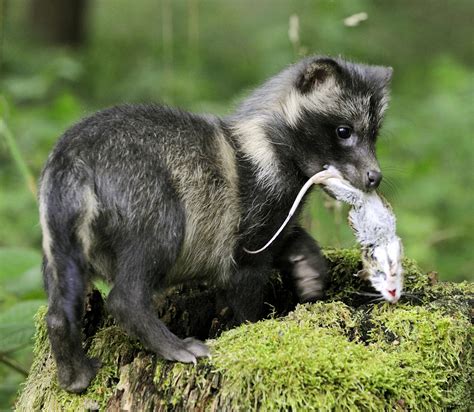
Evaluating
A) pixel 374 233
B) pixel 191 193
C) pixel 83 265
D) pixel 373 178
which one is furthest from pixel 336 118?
pixel 83 265

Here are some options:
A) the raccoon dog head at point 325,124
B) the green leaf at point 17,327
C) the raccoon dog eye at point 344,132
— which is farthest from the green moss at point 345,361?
the green leaf at point 17,327

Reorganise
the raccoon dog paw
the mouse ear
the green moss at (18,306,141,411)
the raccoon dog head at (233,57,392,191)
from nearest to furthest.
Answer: the green moss at (18,306,141,411) → the mouse ear → the raccoon dog head at (233,57,392,191) → the raccoon dog paw

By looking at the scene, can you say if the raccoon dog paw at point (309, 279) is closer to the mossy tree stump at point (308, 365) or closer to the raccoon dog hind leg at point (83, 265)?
the mossy tree stump at point (308, 365)

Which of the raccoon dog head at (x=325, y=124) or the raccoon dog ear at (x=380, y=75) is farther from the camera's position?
the raccoon dog ear at (x=380, y=75)

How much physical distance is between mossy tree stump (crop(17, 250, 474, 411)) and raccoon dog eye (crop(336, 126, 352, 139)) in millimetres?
946

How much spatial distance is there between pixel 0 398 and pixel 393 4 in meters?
12.0

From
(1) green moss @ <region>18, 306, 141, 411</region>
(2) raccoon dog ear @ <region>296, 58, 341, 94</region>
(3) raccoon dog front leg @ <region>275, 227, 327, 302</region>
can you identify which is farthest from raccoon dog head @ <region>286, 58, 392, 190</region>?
(1) green moss @ <region>18, 306, 141, 411</region>

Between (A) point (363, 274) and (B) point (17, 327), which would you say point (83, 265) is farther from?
(A) point (363, 274)

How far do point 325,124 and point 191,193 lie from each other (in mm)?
952

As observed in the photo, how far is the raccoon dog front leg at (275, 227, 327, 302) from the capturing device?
473 cm

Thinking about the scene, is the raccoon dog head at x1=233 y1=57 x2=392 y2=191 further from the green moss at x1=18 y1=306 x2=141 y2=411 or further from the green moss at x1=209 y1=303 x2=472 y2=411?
the green moss at x1=18 y1=306 x2=141 y2=411

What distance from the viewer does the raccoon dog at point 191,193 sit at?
383cm

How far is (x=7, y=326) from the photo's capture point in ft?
15.0

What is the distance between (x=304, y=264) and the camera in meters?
4.76
